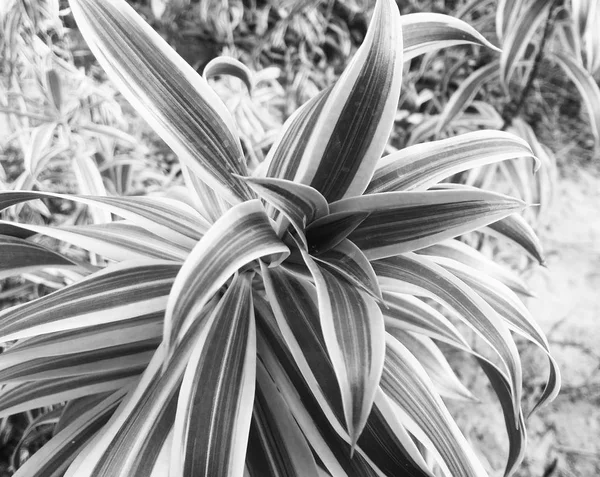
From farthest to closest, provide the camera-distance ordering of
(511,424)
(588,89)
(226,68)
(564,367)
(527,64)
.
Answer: (564,367) < (527,64) < (588,89) < (226,68) < (511,424)

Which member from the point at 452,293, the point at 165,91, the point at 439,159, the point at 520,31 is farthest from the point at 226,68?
the point at 520,31

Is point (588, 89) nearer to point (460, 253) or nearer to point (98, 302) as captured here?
point (460, 253)

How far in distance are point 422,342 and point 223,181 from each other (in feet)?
1.22

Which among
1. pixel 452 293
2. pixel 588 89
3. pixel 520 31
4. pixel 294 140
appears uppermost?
pixel 520 31

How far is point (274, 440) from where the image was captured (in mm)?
580

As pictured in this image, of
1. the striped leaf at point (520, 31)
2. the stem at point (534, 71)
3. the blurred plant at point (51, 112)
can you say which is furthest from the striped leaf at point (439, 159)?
the stem at point (534, 71)

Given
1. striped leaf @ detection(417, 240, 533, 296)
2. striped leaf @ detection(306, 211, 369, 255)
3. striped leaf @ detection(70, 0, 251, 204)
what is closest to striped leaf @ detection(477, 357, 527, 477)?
striped leaf @ detection(417, 240, 533, 296)

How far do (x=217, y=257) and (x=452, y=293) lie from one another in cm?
24

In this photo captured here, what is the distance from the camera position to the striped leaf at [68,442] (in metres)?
0.62

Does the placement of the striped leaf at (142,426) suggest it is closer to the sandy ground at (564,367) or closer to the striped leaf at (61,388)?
the striped leaf at (61,388)

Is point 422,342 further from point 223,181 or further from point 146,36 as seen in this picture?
point 146,36

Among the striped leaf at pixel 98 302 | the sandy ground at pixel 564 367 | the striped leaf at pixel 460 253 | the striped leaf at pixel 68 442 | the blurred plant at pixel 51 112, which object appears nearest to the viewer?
the striped leaf at pixel 98 302

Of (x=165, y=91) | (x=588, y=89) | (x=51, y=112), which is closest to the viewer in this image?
(x=165, y=91)

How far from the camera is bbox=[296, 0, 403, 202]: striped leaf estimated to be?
1.66 ft
